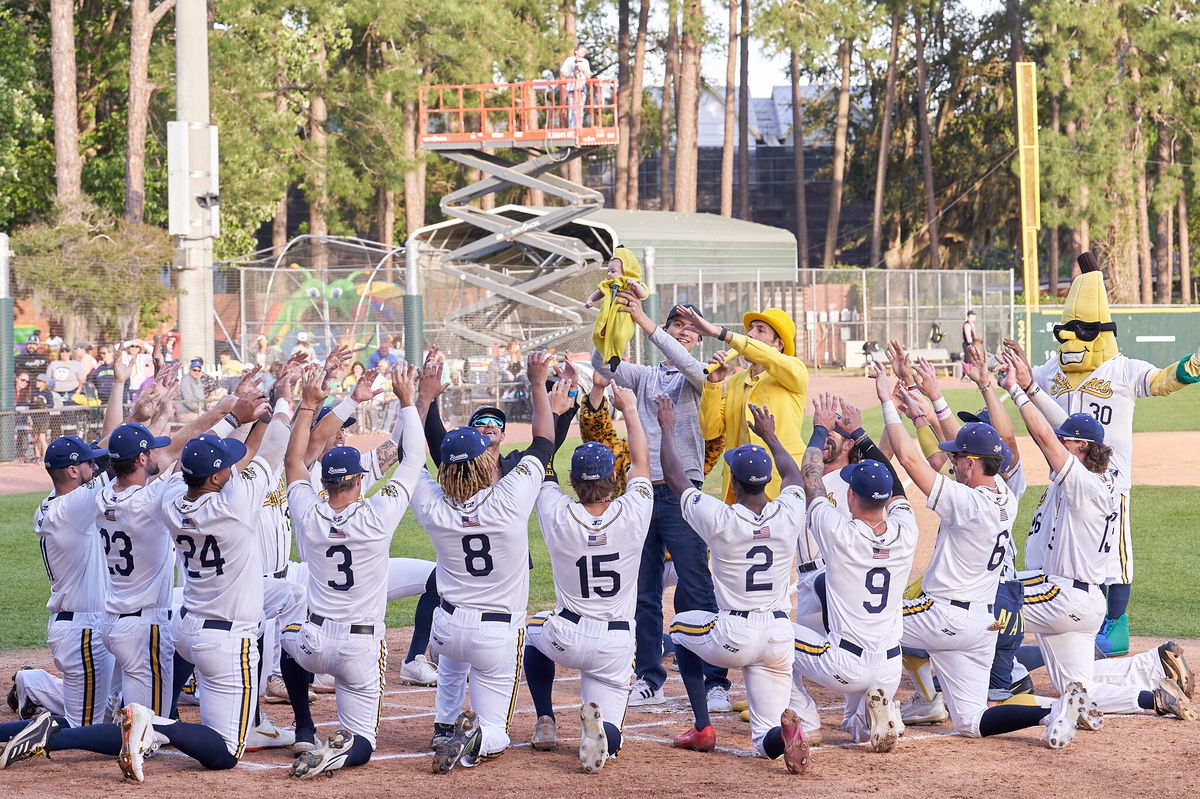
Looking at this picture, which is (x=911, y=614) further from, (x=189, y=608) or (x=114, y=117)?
(x=114, y=117)

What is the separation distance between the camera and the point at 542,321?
29484 millimetres

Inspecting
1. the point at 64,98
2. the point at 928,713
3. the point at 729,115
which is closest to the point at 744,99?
the point at 729,115

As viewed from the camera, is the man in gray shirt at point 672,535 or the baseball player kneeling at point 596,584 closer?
the baseball player kneeling at point 596,584

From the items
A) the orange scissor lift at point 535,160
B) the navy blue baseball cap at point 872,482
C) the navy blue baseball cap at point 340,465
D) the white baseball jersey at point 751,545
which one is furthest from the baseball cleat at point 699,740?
the orange scissor lift at point 535,160

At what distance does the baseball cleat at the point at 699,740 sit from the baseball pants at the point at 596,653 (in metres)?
0.37

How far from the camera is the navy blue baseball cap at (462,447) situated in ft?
21.2

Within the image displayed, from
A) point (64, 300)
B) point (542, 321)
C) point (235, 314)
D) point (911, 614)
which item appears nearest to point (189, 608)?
point (911, 614)

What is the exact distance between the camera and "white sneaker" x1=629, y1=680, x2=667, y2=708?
782 centimetres

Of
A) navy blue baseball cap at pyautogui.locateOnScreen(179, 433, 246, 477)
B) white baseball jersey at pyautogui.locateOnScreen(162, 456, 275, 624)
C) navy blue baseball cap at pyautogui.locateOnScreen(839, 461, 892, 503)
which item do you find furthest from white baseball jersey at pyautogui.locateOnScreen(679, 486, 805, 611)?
navy blue baseball cap at pyautogui.locateOnScreen(179, 433, 246, 477)

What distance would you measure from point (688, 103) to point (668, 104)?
1365 centimetres

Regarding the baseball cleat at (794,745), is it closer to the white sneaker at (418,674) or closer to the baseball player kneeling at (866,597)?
the baseball player kneeling at (866,597)

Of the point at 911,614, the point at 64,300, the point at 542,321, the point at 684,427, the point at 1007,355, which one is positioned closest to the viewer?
the point at 911,614

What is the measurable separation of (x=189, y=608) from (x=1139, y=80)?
48.9 m

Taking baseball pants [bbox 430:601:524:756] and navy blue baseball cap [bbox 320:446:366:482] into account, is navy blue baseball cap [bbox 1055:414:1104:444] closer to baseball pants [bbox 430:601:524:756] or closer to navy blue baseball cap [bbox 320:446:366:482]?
baseball pants [bbox 430:601:524:756]
